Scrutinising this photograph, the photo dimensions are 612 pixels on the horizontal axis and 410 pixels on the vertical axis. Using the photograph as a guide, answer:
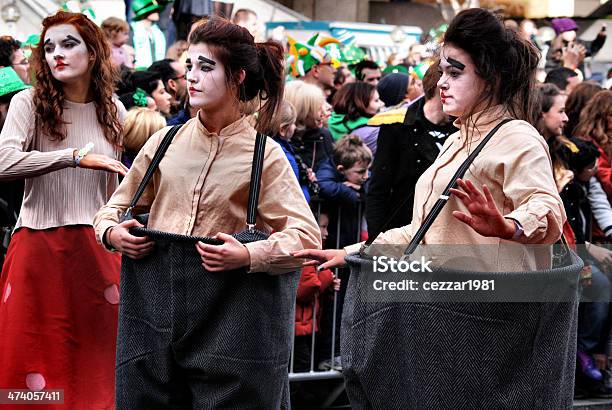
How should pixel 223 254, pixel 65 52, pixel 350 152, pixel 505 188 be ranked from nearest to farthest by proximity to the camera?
1. pixel 505 188
2. pixel 223 254
3. pixel 65 52
4. pixel 350 152

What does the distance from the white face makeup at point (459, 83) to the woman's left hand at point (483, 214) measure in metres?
0.65

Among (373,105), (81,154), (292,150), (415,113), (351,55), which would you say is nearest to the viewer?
(81,154)

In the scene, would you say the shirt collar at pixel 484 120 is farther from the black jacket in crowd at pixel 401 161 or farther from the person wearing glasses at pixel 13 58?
the person wearing glasses at pixel 13 58

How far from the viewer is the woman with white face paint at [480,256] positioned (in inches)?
134

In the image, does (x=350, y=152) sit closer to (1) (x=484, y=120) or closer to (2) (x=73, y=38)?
(2) (x=73, y=38)

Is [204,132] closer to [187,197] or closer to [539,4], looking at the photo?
[187,197]

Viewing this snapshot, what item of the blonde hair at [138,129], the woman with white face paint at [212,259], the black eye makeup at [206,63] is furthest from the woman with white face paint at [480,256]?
the blonde hair at [138,129]

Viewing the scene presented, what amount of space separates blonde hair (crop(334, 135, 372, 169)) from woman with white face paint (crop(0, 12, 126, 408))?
228cm

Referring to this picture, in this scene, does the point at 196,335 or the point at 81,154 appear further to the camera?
the point at 81,154

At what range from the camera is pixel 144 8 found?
11.1m

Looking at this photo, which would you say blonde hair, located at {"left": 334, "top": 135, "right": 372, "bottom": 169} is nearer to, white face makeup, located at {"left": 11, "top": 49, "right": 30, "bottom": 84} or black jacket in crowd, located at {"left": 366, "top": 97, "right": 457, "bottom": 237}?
black jacket in crowd, located at {"left": 366, "top": 97, "right": 457, "bottom": 237}

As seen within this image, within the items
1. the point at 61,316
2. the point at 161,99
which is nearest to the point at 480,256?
the point at 61,316

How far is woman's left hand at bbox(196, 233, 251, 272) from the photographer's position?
4.03 meters

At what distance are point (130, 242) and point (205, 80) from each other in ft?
2.33
